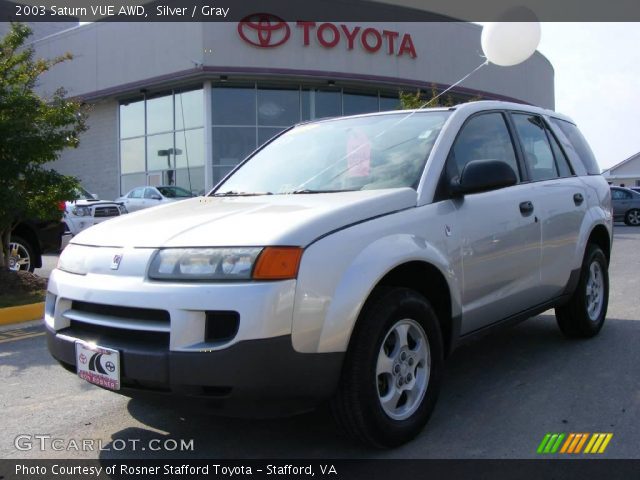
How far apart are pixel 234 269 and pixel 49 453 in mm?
1530

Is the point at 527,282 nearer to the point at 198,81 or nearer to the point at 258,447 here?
the point at 258,447

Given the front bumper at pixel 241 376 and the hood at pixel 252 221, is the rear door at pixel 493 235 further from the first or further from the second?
the front bumper at pixel 241 376

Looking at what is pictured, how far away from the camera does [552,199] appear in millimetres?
4352

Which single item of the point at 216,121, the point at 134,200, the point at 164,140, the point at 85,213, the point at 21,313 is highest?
the point at 216,121

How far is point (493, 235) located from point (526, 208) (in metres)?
0.50

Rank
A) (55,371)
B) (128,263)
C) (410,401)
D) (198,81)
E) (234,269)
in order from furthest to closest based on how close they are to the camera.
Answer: (198,81) → (55,371) → (410,401) → (128,263) → (234,269)

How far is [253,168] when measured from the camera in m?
4.28

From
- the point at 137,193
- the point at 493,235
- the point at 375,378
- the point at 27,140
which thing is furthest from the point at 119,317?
the point at 137,193

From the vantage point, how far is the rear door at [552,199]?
423cm

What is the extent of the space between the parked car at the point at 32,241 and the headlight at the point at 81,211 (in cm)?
488

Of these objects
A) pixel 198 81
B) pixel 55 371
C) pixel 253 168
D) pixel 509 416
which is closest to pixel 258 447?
pixel 509 416

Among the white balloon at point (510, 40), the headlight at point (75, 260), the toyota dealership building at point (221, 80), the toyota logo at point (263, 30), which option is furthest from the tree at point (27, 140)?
the toyota logo at point (263, 30)

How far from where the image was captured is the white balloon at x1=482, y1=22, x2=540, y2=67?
19.0ft

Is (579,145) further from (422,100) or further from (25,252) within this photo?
(422,100)
